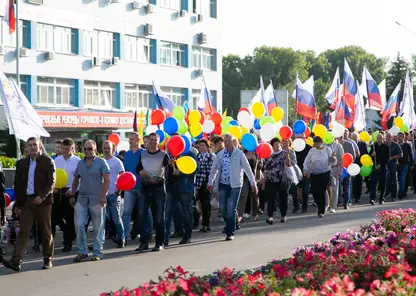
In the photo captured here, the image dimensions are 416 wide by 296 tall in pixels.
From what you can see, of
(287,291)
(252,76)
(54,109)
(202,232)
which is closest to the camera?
(287,291)

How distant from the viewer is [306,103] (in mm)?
27219

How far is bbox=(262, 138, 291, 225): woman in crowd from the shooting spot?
16.6 metres

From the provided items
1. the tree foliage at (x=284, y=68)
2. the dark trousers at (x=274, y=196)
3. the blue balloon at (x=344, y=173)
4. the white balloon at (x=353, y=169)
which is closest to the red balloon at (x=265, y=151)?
the dark trousers at (x=274, y=196)

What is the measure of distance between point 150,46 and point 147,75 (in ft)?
6.21

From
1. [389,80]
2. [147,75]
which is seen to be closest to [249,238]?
[147,75]

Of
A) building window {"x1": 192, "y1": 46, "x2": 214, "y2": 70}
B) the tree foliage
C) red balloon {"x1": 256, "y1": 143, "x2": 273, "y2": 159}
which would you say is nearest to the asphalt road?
red balloon {"x1": 256, "y1": 143, "x2": 273, "y2": 159}

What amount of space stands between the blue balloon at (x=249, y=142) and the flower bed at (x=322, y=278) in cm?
800

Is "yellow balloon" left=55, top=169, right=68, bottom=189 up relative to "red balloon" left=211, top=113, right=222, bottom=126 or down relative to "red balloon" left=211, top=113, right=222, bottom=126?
down

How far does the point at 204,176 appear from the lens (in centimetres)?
→ 1548

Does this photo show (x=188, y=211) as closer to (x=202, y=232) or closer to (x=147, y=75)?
(x=202, y=232)

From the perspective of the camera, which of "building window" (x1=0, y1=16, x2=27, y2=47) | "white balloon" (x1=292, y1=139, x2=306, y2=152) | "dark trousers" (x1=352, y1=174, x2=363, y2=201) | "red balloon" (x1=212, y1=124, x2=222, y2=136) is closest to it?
"white balloon" (x1=292, y1=139, x2=306, y2=152)

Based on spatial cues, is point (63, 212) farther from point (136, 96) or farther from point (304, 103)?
point (136, 96)

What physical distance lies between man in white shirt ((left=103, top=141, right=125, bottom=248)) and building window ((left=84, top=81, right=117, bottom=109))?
3544cm

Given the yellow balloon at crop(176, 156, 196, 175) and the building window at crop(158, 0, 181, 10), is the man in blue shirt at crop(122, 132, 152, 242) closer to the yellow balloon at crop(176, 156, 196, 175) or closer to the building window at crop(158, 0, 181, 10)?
the yellow balloon at crop(176, 156, 196, 175)
